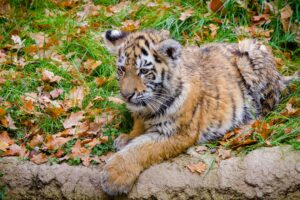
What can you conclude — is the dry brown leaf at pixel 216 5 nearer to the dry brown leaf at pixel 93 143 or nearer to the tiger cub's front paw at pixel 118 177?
the dry brown leaf at pixel 93 143

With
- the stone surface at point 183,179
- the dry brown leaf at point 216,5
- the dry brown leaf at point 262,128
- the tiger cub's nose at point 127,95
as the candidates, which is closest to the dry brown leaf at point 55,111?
the stone surface at point 183,179

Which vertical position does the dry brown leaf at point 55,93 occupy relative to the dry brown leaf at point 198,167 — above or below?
above

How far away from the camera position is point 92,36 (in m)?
6.97

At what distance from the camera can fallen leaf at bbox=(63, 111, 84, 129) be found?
548 centimetres

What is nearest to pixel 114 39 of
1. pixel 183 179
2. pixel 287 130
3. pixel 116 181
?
pixel 116 181

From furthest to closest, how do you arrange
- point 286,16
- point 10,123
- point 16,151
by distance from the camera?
point 286,16 → point 10,123 → point 16,151

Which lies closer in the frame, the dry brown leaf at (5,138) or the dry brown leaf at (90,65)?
the dry brown leaf at (5,138)

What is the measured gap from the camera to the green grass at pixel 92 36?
19.0ft

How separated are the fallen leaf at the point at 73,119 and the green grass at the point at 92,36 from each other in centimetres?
7

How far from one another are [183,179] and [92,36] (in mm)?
3003

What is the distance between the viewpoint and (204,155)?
4.91m

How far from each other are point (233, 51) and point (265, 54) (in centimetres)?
36

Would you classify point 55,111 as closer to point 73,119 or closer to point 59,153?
point 73,119

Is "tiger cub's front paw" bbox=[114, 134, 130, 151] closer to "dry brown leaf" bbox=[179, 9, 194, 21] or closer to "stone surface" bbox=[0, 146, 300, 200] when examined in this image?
"stone surface" bbox=[0, 146, 300, 200]
